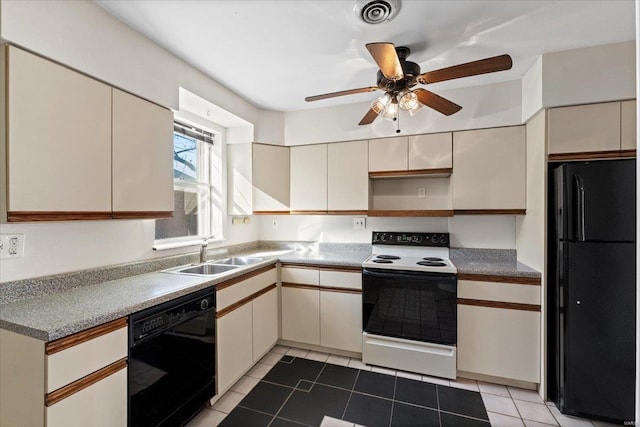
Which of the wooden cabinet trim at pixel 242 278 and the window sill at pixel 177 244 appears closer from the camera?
the wooden cabinet trim at pixel 242 278

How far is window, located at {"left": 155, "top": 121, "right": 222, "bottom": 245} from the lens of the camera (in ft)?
8.39

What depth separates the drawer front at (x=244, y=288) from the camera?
6.57ft

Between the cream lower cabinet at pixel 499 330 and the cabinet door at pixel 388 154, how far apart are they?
116cm

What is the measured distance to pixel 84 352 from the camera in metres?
1.21

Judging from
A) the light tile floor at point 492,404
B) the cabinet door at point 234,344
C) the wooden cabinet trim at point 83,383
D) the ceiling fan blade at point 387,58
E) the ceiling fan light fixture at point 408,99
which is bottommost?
the light tile floor at point 492,404

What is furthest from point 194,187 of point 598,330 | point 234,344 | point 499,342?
point 598,330

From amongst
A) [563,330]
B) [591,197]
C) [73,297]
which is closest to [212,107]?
[73,297]

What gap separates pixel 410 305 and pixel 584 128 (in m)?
1.72

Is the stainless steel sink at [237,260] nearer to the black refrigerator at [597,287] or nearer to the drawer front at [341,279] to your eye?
the drawer front at [341,279]

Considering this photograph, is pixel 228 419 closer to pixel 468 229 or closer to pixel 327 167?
pixel 327 167

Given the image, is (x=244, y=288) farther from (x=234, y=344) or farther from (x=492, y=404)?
(x=492, y=404)

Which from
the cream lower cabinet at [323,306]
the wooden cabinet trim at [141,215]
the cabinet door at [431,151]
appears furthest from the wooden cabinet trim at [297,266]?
the cabinet door at [431,151]

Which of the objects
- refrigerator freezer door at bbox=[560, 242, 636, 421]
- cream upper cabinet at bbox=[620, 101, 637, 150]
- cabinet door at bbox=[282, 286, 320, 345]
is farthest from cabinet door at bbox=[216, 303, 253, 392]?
cream upper cabinet at bbox=[620, 101, 637, 150]

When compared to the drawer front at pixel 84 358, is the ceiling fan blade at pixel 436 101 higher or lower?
higher
